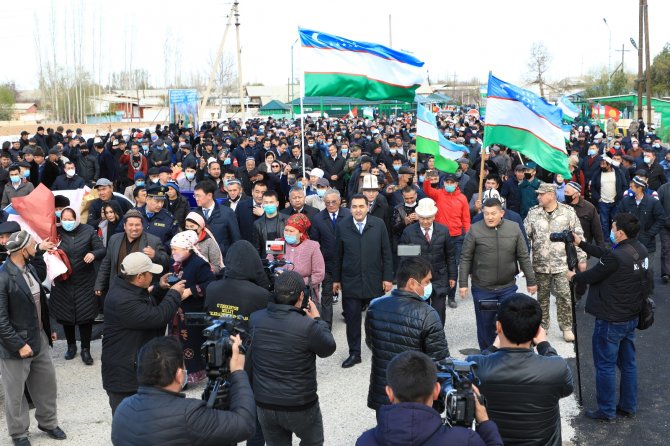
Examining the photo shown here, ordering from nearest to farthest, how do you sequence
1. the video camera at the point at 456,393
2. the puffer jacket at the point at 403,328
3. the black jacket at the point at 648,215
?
the video camera at the point at 456,393
the puffer jacket at the point at 403,328
the black jacket at the point at 648,215

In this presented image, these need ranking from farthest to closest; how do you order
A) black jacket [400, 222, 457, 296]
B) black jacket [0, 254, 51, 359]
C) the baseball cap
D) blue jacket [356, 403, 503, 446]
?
black jacket [400, 222, 457, 296]
black jacket [0, 254, 51, 359]
the baseball cap
blue jacket [356, 403, 503, 446]

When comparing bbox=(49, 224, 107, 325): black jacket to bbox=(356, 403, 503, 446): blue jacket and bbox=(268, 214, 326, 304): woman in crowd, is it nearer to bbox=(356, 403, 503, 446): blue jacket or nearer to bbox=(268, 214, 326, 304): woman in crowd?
bbox=(268, 214, 326, 304): woman in crowd

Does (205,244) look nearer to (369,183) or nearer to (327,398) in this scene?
(327,398)

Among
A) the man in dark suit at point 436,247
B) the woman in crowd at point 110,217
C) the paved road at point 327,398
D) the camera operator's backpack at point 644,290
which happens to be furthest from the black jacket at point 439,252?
the woman in crowd at point 110,217

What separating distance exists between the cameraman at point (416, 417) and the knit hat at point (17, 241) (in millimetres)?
3787

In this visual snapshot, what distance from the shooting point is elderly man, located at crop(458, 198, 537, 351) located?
7016 millimetres

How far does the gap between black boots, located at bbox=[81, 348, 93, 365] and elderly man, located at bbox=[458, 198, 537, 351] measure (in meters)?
4.08

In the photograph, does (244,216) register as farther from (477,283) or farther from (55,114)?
(55,114)

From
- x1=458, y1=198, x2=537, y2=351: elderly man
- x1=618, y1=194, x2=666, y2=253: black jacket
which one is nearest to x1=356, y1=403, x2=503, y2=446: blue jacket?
x1=458, y1=198, x2=537, y2=351: elderly man

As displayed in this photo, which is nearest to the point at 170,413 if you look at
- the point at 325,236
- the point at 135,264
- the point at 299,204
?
the point at 135,264

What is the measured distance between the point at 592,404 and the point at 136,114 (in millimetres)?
68806

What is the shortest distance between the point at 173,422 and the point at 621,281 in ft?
13.5

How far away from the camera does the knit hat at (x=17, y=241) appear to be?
5.61m

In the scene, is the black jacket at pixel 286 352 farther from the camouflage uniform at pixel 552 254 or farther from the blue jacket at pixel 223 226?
the camouflage uniform at pixel 552 254
